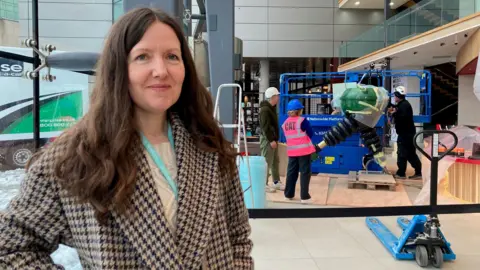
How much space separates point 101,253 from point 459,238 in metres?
4.24

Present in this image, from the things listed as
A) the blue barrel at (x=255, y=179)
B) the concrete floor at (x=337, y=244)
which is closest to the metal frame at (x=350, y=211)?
the concrete floor at (x=337, y=244)

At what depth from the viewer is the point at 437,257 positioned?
3314 mm

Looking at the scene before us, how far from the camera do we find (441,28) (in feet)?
36.3

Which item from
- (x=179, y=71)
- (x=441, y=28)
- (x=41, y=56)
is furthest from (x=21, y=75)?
(x=441, y=28)

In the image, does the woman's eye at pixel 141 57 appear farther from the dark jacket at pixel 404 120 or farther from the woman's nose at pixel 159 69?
the dark jacket at pixel 404 120

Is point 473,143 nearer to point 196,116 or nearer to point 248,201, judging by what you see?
point 248,201

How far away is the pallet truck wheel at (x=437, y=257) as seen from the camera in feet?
10.9

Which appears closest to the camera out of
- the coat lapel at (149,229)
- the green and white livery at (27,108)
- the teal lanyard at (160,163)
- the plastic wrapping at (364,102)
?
the coat lapel at (149,229)

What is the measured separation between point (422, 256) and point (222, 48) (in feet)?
10.7

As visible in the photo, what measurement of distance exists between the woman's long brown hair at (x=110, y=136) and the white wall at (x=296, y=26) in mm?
19422

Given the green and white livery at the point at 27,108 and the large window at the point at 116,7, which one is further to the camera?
the green and white livery at the point at 27,108

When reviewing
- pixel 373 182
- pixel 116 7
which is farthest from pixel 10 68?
pixel 373 182

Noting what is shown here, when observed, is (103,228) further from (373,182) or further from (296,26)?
(296,26)

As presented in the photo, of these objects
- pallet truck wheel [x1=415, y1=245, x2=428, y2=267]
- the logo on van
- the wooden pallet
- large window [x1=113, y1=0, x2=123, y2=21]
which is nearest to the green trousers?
the wooden pallet
